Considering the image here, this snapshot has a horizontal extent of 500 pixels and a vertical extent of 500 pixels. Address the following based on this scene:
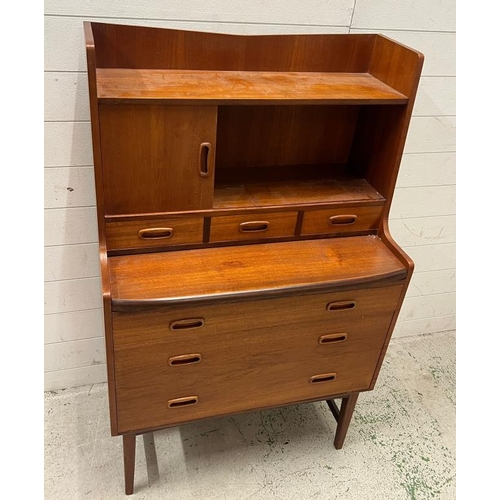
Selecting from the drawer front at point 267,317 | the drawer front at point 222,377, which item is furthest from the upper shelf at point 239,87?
the drawer front at point 222,377

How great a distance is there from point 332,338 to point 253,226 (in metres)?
0.46

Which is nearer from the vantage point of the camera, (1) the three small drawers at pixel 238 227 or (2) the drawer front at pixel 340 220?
(1) the three small drawers at pixel 238 227

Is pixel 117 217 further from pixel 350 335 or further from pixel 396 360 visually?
pixel 396 360

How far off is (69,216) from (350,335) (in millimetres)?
1080

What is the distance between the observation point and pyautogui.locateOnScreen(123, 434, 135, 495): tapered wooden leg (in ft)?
5.62

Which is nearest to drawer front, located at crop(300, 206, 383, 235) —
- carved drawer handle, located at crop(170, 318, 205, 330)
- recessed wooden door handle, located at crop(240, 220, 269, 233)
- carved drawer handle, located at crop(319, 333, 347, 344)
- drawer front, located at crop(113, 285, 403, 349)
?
recessed wooden door handle, located at crop(240, 220, 269, 233)

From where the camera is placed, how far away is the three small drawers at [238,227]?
1.52 meters

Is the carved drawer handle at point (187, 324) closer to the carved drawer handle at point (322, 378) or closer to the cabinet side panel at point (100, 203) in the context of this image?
the cabinet side panel at point (100, 203)

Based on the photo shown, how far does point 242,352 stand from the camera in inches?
62.6

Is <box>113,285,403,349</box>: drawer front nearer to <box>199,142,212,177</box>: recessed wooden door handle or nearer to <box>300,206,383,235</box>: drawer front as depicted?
<box>300,206,383,235</box>: drawer front

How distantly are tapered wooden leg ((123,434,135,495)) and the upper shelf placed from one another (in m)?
1.09

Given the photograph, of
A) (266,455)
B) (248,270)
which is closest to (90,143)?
(248,270)

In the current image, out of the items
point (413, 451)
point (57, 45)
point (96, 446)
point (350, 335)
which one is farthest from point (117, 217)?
point (413, 451)

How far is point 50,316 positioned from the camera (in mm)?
2023
